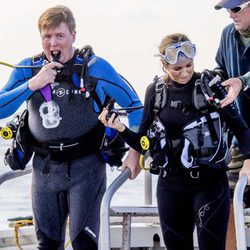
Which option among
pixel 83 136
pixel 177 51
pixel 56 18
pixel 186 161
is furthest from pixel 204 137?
pixel 56 18

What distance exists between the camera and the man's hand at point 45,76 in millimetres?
4082

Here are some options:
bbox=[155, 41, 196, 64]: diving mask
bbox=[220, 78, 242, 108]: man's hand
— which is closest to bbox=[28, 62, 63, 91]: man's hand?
bbox=[155, 41, 196, 64]: diving mask

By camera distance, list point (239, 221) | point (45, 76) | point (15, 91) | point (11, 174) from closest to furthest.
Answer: point (239, 221), point (45, 76), point (15, 91), point (11, 174)

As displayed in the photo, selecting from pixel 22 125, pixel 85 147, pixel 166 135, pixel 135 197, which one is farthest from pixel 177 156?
pixel 135 197

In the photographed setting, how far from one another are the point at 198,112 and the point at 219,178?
339 millimetres

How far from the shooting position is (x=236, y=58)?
4.38 m

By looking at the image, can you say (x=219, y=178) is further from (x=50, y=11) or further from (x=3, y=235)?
(x=3, y=235)

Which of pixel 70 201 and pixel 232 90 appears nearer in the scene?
pixel 232 90

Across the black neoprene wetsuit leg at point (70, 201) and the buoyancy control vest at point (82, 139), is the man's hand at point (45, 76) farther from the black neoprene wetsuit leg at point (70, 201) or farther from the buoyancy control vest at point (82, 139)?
the black neoprene wetsuit leg at point (70, 201)

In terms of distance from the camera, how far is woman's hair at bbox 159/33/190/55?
13.5ft

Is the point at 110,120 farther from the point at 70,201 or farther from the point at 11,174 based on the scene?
the point at 11,174

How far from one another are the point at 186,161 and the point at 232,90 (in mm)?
405

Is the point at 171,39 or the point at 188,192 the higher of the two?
the point at 171,39

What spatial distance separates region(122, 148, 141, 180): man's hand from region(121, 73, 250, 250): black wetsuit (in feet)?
0.52
